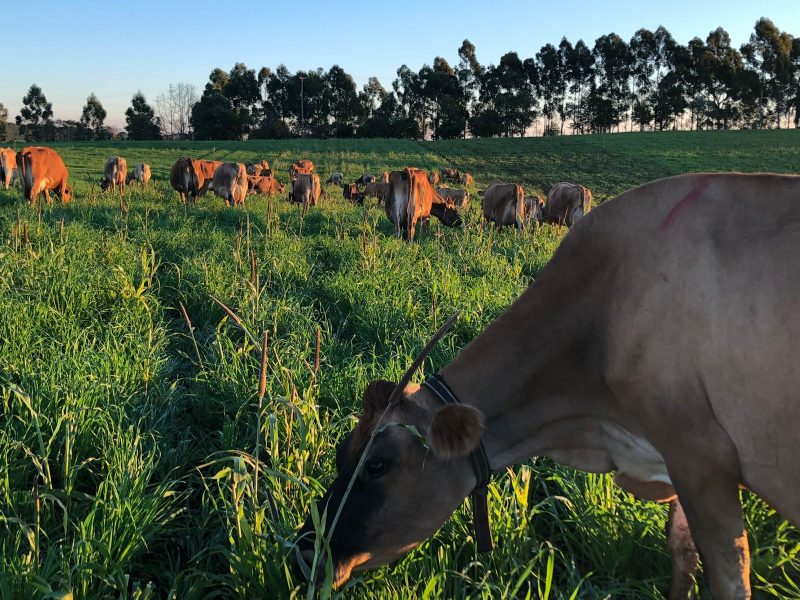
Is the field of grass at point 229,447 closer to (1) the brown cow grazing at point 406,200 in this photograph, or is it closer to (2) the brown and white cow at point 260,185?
(1) the brown cow grazing at point 406,200

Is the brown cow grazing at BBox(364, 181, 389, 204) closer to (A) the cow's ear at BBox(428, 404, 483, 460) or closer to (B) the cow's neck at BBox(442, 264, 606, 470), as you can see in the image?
(B) the cow's neck at BBox(442, 264, 606, 470)

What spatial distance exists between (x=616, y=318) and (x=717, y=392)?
1.28 ft

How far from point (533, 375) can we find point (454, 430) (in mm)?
468

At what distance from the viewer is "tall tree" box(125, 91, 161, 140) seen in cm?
7938

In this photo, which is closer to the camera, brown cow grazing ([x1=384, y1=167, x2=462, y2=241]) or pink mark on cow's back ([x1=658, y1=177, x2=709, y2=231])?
pink mark on cow's back ([x1=658, y1=177, x2=709, y2=231])

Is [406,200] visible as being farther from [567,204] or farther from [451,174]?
[451,174]

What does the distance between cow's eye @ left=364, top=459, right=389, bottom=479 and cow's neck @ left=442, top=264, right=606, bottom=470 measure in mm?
377

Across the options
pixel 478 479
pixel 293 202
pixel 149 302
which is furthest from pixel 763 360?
pixel 293 202

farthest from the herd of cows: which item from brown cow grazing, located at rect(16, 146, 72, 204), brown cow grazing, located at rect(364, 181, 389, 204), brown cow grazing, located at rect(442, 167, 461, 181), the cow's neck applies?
brown cow grazing, located at rect(442, 167, 461, 181)

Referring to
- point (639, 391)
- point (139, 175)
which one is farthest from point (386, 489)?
point (139, 175)

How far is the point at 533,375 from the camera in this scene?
85.5 inches

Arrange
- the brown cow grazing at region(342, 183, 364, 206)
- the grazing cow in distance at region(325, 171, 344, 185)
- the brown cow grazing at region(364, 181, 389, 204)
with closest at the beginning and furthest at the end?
the brown cow grazing at region(342, 183, 364, 206)
the brown cow grazing at region(364, 181, 389, 204)
the grazing cow in distance at region(325, 171, 344, 185)

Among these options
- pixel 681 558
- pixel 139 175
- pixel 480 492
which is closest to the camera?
pixel 480 492

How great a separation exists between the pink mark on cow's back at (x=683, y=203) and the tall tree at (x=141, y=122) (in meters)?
87.5
